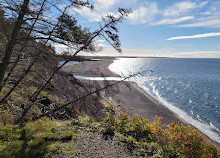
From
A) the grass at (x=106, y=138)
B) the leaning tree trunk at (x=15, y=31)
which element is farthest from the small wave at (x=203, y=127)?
the leaning tree trunk at (x=15, y=31)

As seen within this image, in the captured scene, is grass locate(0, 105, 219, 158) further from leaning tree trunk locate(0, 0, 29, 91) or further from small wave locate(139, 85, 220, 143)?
small wave locate(139, 85, 220, 143)

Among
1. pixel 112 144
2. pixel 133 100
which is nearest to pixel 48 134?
pixel 112 144

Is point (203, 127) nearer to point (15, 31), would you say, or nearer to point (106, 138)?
point (106, 138)

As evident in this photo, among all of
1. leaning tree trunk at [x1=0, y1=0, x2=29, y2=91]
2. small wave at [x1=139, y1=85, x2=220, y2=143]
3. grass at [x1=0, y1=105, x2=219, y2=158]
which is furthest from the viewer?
small wave at [x1=139, y1=85, x2=220, y2=143]

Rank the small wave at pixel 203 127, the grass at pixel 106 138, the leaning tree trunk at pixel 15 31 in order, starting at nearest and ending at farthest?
the leaning tree trunk at pixel 15 31
the grass at pixel 106 138
the small wave at pixel 203 127

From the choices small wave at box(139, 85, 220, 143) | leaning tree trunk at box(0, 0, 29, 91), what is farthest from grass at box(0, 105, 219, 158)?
small wave at box(139, 85, 220, 143)

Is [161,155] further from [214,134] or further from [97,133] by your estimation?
[214,134]

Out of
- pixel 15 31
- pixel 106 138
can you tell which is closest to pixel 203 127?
pixel 106 138

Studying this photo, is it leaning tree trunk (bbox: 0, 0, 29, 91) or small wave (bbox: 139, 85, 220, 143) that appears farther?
small wave (bbox: 139, 85, 220, 143)

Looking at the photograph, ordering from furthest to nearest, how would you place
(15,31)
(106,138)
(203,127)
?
(203,127) < (106,138) < (15,31)

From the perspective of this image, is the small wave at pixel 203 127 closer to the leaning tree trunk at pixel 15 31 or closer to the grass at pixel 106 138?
the grass at pixel 106 138

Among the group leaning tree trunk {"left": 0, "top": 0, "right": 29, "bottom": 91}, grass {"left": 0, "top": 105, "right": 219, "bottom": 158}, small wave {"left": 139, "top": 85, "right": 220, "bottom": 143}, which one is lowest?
small wave {"left": 139, "top": 85, "right": 220, "bottom": 143}

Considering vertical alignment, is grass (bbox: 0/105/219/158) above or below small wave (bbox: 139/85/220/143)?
above

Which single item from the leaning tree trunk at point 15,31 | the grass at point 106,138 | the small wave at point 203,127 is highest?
the leaning tree trunk at point 15,31
